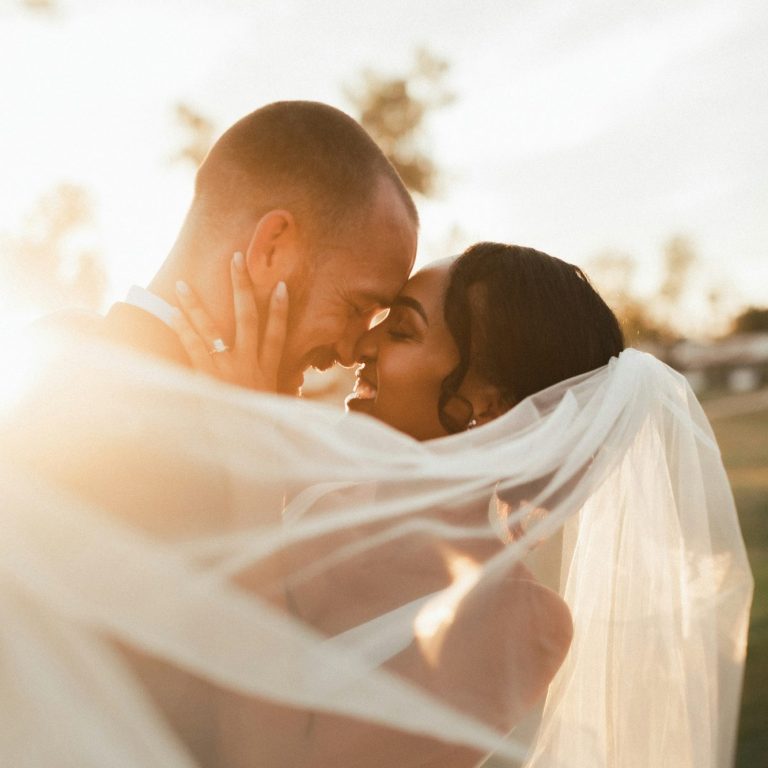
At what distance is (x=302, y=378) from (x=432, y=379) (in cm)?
46

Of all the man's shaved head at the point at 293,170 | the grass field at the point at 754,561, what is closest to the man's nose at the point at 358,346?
the man's shaved head at the point at 293,170

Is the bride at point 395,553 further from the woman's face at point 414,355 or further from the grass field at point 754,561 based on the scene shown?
the grass field at point 754,561

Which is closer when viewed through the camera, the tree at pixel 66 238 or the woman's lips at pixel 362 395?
the woman's lips at pixel 362 395

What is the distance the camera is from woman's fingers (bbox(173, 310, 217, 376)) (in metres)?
2.53

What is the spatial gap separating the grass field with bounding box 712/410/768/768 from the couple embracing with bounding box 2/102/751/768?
2.84 metres

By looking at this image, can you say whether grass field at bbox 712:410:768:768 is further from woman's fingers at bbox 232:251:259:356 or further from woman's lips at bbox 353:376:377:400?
woman's fingers at bbox 232:251:259:356

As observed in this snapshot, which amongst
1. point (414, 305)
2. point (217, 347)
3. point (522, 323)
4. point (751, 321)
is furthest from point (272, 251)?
point (751, 321)

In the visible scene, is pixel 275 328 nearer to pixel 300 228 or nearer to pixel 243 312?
pixel 243 312

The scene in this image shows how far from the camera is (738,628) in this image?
2.48 meters

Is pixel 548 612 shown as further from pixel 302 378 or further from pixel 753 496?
pixel 753 496

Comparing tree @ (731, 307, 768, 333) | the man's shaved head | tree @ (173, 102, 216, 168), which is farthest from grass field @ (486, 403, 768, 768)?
tree @ (731, 307, 768, 333)

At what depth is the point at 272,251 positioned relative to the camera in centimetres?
277

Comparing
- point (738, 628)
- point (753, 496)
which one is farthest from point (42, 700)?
point (753, 496)

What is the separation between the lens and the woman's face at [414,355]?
119 inches
